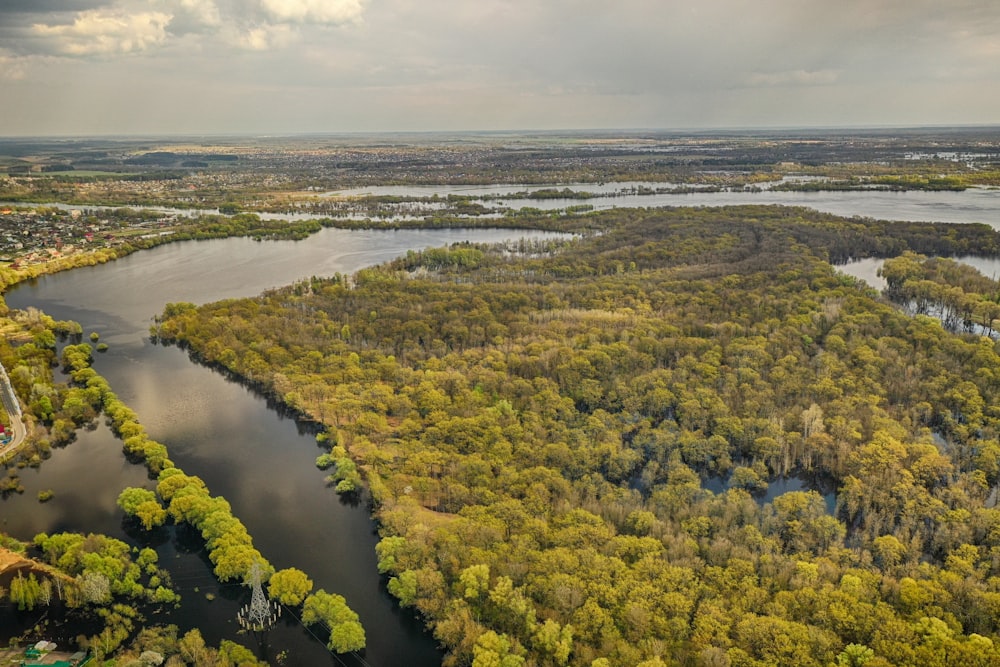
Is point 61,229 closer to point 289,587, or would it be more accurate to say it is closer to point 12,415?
point 12,415

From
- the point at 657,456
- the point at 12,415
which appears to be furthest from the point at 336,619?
the point at 12,415

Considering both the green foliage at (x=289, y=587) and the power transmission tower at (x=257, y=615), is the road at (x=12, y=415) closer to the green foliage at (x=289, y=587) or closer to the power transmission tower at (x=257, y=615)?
the power transmission tower at (x=257, y=615)

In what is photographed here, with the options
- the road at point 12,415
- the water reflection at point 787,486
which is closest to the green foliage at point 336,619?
the water reflection at point 787,486

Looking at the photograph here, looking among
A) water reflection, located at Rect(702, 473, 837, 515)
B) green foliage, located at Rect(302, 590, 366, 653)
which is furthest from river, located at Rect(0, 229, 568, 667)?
water reflection, located at Rect(702, 473, 837, 515)

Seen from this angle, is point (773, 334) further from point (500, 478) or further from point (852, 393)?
point (500, 478)

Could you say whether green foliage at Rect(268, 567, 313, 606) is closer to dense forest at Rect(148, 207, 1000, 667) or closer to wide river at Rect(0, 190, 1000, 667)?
wide river at Rect(0, 190, 1000, 667)
